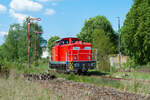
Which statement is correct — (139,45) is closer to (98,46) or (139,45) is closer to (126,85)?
(98,46)

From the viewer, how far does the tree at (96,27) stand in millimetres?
55375

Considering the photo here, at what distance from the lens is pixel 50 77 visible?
14234 millimetres

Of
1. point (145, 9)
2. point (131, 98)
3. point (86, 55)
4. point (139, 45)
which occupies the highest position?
point (145, 9)

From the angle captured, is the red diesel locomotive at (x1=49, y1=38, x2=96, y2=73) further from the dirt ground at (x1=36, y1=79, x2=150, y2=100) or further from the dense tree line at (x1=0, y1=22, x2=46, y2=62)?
the dense tree line at (x1=0, y1=22, x2=46, y2=62)

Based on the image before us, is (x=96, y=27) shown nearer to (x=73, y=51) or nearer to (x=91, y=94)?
(x=73, y=51)

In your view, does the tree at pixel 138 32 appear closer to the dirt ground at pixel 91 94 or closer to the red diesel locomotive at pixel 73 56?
the red diesel locomotive at pixel 73 56

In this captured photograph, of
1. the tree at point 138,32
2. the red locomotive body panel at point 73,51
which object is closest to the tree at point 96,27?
the tree at point 138,32

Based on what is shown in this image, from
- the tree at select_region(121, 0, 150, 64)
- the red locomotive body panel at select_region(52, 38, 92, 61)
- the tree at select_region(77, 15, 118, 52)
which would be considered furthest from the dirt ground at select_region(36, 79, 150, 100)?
the tree at select_region(77, 15, 118, 52)

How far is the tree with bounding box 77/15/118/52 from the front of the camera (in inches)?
2180

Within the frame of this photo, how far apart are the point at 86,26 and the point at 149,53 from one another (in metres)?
32.5

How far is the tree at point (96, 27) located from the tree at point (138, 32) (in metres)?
24.5

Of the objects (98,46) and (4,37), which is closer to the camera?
(98,46)

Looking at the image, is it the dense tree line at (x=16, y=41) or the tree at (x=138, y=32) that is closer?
the tree at (x=138, y=32)

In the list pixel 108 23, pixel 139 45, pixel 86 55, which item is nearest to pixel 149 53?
pixel 139 45
